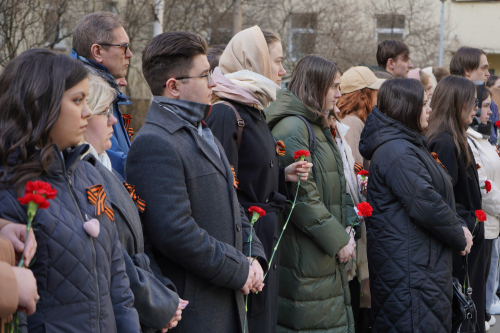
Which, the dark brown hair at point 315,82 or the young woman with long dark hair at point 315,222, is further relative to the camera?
the dark brown hair at point 315,82

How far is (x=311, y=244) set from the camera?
149 inches

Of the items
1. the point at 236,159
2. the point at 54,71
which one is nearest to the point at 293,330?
the point at 236,159

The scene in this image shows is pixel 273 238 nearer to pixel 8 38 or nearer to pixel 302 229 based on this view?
pixel 302 229

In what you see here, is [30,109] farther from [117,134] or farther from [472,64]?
[472,64]

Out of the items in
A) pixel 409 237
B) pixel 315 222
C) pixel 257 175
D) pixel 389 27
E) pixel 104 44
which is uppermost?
pixel 104 44

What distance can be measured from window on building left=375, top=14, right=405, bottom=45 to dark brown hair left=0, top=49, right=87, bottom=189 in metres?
17.4

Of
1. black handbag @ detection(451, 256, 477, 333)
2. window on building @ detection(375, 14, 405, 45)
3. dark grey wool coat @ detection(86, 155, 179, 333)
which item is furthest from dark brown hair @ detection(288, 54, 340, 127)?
window on building @ detection(375, 14, 405, 45)

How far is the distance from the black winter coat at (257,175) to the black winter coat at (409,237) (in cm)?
93

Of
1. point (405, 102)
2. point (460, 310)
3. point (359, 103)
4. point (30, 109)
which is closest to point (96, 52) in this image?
point (30, 109)

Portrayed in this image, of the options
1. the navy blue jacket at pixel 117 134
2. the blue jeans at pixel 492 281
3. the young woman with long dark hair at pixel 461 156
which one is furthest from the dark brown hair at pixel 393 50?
the navy blue jacket at pixel 117 134

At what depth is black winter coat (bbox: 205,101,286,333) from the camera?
10.3 ft

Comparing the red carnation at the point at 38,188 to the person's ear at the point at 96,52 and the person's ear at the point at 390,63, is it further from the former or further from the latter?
the person's ear at the point at 390,63

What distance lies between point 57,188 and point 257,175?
60.6 inches

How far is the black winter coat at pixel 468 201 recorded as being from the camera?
15.1 ft
